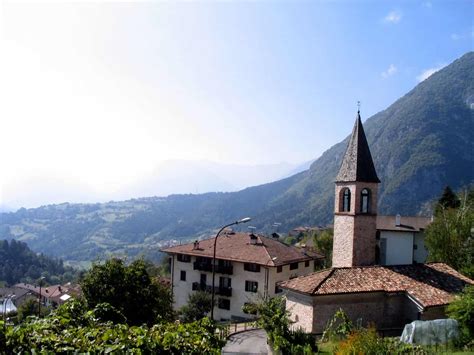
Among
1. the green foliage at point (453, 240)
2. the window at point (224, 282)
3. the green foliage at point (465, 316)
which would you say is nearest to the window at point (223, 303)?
the window at point (224, 282)

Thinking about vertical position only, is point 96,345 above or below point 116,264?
above

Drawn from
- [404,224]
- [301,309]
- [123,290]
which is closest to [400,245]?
[404,224]

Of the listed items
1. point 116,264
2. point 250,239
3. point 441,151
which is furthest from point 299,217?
point 116,264

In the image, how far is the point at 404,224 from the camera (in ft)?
183

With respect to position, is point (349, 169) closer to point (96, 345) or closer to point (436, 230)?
point (436, 230)

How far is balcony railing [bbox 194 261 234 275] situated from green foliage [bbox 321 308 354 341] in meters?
22.2

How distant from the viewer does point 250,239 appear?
167 ft

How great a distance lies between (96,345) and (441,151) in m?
173

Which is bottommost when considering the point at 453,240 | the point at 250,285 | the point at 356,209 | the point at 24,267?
the point at 24,267

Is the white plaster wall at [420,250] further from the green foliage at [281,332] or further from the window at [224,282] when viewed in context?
the green foliage at [281,332]

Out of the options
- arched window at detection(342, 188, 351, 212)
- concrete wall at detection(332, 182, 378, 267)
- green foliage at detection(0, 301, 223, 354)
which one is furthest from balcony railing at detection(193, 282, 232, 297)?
green foliage at detection(0, 301, 223, 354)

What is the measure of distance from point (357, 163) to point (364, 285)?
9641mm

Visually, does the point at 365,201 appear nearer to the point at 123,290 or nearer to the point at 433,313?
the point at 433,313

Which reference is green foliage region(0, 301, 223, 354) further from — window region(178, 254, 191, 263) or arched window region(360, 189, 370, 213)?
window region(178, 254, 191, 263)
